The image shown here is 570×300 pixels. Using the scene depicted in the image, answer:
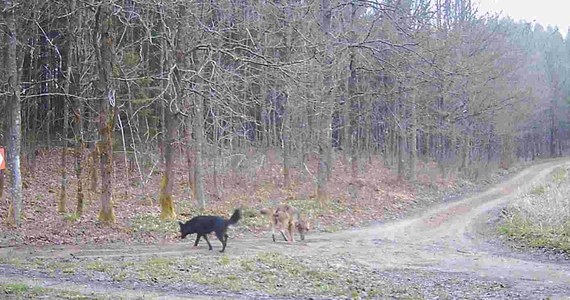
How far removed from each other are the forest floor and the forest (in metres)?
3.02

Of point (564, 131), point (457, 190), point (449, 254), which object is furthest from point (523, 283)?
point (564, 131)

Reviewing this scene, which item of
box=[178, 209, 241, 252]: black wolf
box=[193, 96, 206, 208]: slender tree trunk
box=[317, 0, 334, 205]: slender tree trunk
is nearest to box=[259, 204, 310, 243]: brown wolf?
box=[178, 209, 241, 252]: black wolf

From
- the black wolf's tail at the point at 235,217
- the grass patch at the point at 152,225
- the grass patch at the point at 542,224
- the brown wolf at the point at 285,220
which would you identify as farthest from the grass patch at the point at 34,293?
the grass patch at the point at 542,224

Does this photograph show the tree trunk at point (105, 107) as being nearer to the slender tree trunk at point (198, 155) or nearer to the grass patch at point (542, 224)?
the slender tree trunk at point (198, 155)

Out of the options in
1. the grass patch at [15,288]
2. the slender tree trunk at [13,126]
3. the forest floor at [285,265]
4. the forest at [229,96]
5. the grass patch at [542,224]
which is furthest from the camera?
the forest at [229,96]

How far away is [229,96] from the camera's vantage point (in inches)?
741

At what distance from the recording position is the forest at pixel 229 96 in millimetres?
18969

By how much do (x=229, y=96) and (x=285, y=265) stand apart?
6.85m

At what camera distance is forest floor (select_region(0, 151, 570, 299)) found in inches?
433

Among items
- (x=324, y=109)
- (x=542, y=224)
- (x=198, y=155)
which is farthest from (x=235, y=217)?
(x=324, y=109)

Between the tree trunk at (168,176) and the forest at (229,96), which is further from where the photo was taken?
the tree trunk at (168,176)

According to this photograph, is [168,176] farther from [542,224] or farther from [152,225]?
[542,224]

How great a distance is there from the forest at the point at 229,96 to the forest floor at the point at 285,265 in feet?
9.90

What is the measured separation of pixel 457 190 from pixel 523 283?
944 inches
